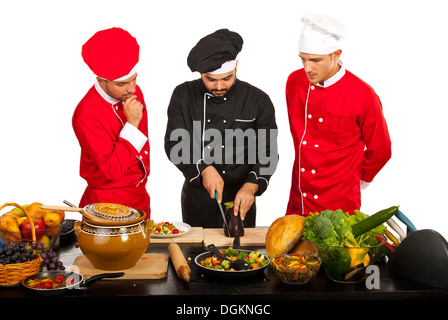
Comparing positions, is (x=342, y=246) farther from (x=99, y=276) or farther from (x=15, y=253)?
(x=15, y=253)

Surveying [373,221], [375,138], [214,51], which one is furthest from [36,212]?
[375,138]

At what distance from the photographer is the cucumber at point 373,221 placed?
2.51 meters

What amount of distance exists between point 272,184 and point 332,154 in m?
2.15

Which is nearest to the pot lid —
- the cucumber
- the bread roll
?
the bread roll

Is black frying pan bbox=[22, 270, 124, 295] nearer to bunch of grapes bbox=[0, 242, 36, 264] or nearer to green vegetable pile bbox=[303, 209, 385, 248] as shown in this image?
bunch of grapes bbox=[0, 242, 36, 264]

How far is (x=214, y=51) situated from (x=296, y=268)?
158 cm

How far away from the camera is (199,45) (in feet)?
11.8

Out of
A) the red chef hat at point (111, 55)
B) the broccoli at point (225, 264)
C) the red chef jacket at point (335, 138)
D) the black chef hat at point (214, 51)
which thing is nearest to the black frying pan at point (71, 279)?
the broccoli at point (225, 264)

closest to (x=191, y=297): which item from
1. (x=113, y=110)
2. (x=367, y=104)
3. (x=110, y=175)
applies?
(x=110, y=175)

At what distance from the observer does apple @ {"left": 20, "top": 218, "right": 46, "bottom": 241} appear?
269 cm

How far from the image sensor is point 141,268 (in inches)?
103

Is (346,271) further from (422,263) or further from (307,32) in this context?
(307,32)

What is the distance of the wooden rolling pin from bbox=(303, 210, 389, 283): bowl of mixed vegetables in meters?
0.57

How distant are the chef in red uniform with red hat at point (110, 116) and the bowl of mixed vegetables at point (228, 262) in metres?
1.02
